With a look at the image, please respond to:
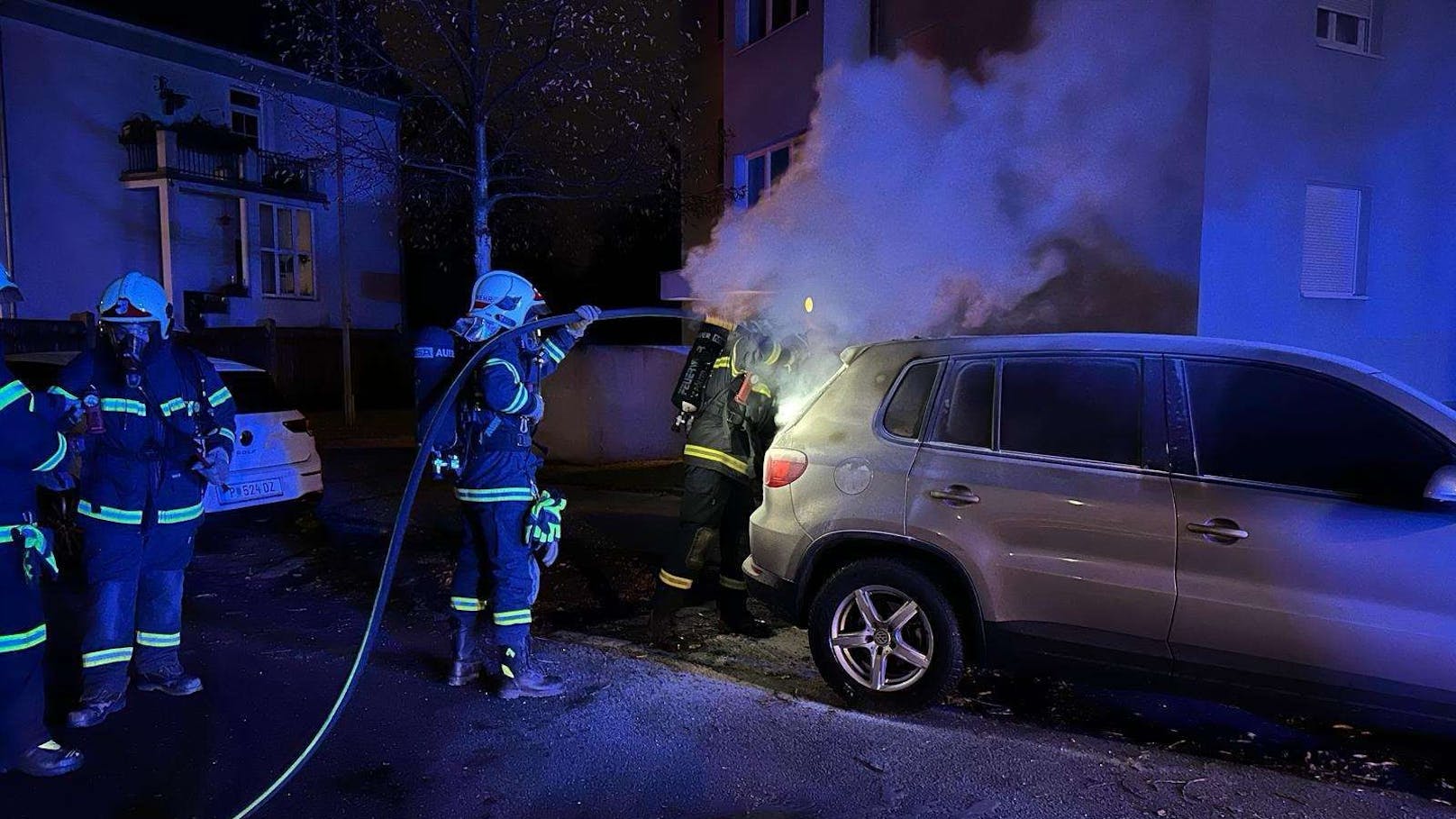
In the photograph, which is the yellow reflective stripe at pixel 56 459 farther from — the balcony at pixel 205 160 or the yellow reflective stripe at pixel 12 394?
the balcony at pixel 205 160

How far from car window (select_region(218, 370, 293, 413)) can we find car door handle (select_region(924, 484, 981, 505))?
5896 millimetres

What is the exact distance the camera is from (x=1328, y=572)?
11.4 ft

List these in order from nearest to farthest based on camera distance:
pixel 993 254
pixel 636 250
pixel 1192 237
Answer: pixel 1192 237 < pixel 993 254 < pixel 636 250

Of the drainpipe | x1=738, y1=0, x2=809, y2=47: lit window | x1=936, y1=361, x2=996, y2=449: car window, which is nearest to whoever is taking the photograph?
x1=936, y1=361, x2=996, y2=449: car window

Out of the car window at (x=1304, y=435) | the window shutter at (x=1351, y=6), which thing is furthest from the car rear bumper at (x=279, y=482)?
the window shutter at (x=1351, y=6)

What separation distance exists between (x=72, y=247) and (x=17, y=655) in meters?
17.7

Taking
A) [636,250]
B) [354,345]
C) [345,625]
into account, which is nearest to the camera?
[345,625]

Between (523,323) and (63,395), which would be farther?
(523,323)

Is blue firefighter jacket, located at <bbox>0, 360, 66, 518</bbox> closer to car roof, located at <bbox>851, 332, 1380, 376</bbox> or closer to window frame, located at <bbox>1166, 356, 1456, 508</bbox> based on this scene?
car roof, located at <bbox>851, 332, 1380, 376</bbox>

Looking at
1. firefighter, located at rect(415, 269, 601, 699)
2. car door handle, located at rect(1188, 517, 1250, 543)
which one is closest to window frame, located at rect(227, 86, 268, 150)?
firefighter, located at rect(415, 269, 601, 699)

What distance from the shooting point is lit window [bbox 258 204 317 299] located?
21297 millimetres

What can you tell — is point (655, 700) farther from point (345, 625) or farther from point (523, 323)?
point (345, 625)

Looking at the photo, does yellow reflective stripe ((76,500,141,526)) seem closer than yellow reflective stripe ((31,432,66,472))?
No

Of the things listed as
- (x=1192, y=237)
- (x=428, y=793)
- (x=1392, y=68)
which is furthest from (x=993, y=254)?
(x=428, y=793)
